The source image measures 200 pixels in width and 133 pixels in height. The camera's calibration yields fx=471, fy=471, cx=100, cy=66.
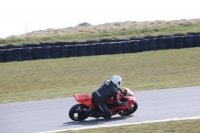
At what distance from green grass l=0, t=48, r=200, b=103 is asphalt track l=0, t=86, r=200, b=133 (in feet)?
6.17

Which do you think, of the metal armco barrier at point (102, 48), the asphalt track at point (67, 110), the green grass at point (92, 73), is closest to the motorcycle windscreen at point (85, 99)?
the asphalt track at point (67, 110)

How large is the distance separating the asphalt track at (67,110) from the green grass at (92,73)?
1881 mm

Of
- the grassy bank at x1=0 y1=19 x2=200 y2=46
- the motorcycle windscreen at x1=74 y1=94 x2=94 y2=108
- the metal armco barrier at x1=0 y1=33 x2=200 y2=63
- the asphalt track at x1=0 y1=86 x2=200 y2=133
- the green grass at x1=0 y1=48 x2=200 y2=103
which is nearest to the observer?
the asphalt track at x1=0 y1=86 x2=200 y2=133

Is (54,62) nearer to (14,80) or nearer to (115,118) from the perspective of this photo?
(14,80)

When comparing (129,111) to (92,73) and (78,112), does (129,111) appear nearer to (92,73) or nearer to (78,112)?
(78,112)

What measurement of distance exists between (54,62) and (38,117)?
15.5 meters

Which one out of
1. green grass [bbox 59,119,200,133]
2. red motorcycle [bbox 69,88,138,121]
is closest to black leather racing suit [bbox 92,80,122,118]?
red motorcycle [bbox 69,88,138,121]

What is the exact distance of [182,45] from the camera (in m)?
28.7

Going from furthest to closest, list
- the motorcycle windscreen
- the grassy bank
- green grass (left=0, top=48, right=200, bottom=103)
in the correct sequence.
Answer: the grassy bank → green grass (left=0, top=48, right=200, bottom=103) → the motorcycle windscreen

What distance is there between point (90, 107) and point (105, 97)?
450 millimetres

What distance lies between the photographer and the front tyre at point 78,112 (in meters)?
11.5

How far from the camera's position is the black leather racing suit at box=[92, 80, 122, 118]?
11.4 meters

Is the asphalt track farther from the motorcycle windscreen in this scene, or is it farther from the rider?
the motorcycle windscreen

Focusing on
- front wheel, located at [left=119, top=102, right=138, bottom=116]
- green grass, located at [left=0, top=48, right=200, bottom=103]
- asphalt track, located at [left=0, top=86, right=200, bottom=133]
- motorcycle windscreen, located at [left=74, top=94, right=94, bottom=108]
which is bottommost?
green grass, located at [left=0, top=48, right=200, bottom=103]
